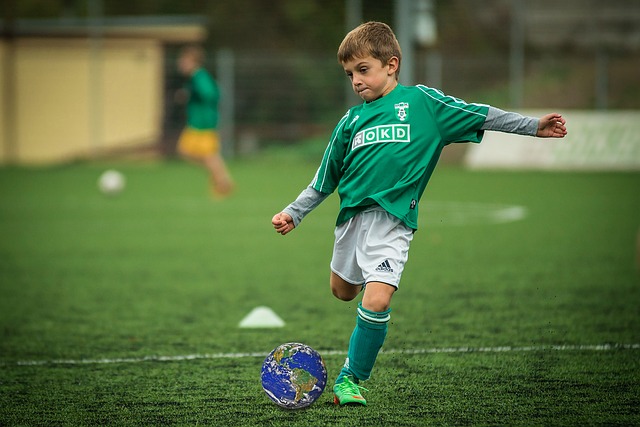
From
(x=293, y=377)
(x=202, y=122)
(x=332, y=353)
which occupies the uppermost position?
(x=293, y=377)

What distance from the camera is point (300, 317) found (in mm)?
6668

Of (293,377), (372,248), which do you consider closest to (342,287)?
(372,248)

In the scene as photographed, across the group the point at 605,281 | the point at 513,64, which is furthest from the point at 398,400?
the point at 513,64

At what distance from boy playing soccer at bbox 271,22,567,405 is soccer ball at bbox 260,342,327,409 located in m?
0.12

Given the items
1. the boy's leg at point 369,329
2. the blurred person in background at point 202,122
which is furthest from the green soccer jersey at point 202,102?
the boy's leg at point 369,329

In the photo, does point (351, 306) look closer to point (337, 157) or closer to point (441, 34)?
point (337, 157)

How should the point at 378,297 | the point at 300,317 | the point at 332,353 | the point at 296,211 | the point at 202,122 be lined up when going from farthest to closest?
the point at 202,122, the point at 300,317, the point at 332,353, the point at 296,211, the point at 378,297

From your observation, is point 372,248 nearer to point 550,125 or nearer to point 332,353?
point 550,125

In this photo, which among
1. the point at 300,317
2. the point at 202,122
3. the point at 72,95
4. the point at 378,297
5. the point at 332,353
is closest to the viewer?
the point at 378,297

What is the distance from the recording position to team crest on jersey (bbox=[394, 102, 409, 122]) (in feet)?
15.1

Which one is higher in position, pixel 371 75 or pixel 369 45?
pixel 369 45

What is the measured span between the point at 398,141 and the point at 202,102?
12650 millimetres

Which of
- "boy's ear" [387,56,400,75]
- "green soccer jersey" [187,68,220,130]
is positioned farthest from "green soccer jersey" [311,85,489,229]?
"green soccer jersey" [187,68,220,130]

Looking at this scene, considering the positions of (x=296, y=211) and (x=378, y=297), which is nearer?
(x=378, y=297)
